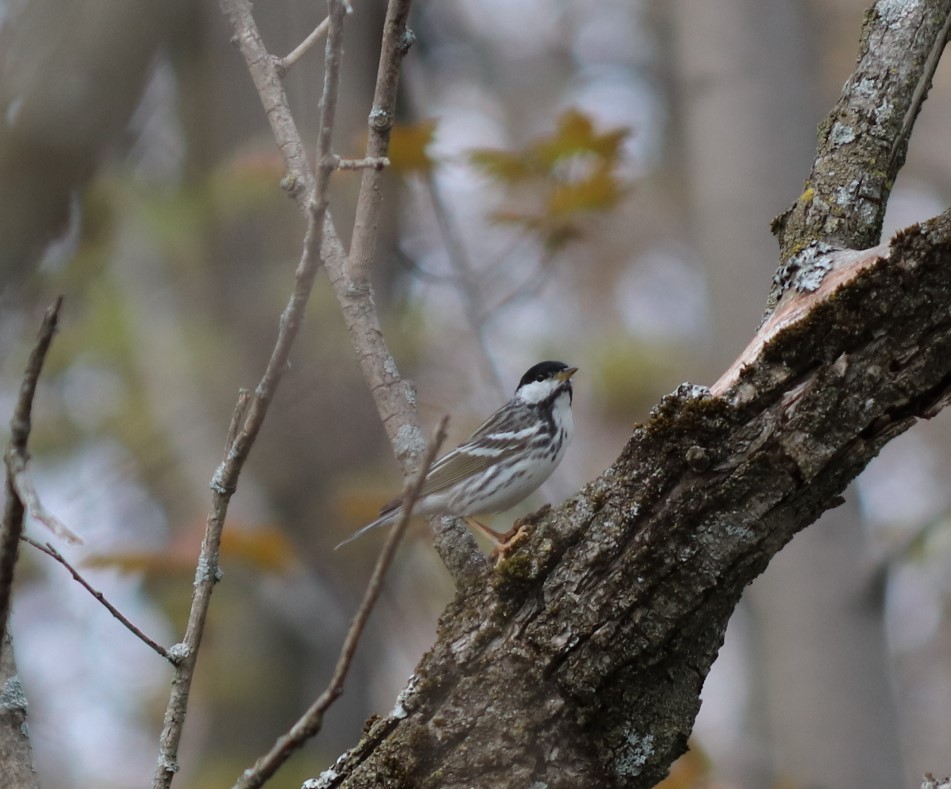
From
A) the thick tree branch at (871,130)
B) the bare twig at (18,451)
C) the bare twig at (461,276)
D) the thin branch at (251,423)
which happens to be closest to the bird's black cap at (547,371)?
the bare twig at (461,276)

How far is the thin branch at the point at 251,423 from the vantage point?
5.42ft

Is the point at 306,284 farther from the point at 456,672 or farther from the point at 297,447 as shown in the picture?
the point at 297,447

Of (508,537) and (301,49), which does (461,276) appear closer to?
(508,537)

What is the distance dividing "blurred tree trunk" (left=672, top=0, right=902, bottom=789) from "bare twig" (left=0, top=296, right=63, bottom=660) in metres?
4.13

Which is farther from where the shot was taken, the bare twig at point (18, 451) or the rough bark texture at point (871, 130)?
the rough bark texture at point (871, 130)

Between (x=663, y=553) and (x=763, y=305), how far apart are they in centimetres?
373

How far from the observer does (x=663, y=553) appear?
1954 mm

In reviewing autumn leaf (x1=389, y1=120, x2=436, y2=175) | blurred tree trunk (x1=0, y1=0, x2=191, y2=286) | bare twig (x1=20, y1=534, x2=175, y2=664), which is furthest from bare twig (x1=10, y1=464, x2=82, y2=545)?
autumn leaf (x1=389, y1=120, x2=436, y2=175)

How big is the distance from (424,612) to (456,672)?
6793 mm

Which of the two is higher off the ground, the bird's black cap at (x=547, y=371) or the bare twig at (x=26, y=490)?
the bird's black cap at (x=547, y=371)

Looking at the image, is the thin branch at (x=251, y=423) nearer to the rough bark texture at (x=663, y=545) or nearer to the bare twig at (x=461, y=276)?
the rough bark texture at (x=663, y=545)

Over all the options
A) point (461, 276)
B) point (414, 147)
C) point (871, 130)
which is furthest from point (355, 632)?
point (414, 147)

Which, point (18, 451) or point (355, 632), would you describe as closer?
point (355, 632)

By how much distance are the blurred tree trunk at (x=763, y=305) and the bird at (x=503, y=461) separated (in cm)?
115
